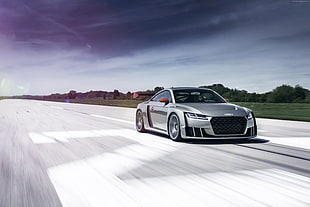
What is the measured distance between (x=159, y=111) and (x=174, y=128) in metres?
1.01

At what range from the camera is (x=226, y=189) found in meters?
4.05

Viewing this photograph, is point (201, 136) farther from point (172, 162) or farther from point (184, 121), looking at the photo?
point (172, 162)

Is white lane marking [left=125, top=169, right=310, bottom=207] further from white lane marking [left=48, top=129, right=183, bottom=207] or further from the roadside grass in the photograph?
the roadside grass

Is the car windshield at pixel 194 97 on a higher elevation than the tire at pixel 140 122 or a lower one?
higher

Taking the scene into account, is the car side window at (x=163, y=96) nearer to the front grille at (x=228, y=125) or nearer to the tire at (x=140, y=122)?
the tire at (x=140, y=122)

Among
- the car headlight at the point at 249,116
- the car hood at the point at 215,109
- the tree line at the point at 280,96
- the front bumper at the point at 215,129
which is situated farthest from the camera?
the tree line at the point at 280,96

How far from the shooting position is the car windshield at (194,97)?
9.15 m

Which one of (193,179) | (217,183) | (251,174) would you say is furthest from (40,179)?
(251,174)

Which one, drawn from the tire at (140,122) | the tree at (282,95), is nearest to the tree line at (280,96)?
the tree at (282,95)

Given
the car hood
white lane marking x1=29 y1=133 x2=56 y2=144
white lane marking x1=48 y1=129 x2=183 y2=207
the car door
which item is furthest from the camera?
the car door

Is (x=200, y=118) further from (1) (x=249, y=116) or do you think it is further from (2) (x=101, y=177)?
(2) (x=101, y=177)

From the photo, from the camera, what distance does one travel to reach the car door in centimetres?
903

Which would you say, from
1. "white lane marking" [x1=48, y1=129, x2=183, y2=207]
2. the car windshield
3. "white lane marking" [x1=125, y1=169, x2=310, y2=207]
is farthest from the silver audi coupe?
"white lane marking" [x1=125, y1=169, x2=310, y2=207]

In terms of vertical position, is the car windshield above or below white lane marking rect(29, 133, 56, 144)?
above
